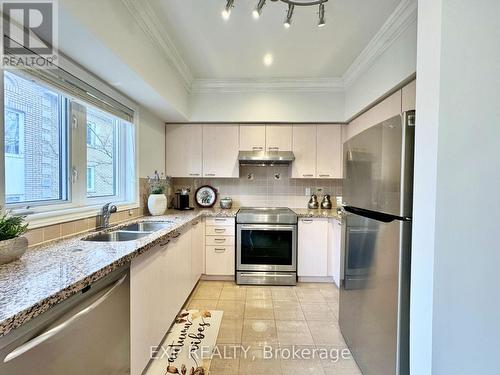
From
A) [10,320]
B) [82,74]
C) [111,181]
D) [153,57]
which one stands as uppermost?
[153,57]

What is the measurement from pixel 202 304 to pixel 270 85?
2.71m

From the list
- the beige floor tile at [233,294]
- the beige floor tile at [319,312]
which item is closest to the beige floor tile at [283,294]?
the beige floor tile at [319,312]

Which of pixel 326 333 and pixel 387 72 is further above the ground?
pixel 387 72

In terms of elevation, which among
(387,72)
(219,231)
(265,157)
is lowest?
(219,231)

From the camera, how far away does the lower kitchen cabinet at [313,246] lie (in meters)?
3.11

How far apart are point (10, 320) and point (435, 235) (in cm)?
136

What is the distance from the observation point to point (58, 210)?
170 cm

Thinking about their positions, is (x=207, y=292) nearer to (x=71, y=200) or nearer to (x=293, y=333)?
(x=293, y=333)

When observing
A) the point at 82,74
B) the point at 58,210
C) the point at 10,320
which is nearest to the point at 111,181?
the point at 58,210

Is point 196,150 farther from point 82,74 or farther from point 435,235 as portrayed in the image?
point 435,235

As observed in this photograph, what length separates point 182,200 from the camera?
11.4 feet

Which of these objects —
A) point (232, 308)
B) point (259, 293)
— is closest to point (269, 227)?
point (259, 293)

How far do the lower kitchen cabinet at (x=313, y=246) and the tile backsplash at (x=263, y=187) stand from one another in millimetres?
622

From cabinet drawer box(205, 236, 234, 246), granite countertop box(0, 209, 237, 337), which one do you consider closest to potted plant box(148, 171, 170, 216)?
cabinet drawer box(205, 236, 234, 246)
